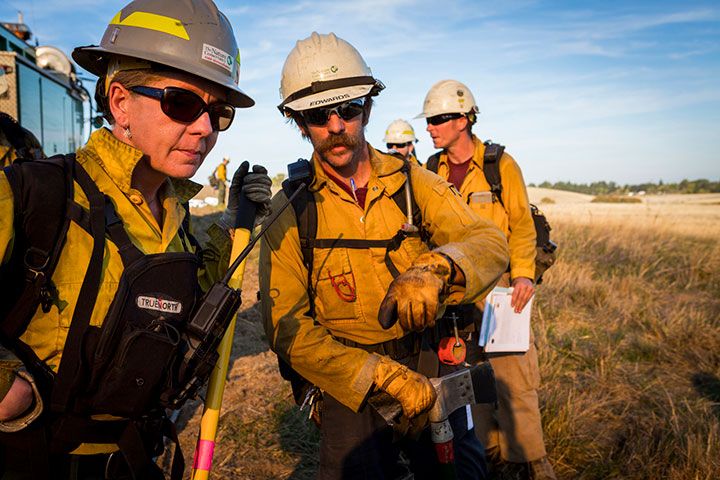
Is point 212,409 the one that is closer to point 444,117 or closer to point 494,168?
point 494,168

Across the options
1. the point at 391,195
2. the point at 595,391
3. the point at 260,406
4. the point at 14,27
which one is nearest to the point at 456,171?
the point at 391,195

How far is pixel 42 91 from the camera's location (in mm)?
6945

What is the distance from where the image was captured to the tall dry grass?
12.6 feet

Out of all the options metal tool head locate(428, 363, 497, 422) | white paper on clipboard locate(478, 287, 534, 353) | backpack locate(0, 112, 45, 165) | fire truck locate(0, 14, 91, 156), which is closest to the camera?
metal tool head locate(428, 363, 497, 422)

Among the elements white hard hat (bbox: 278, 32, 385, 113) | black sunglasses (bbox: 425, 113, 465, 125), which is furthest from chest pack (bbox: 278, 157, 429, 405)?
black sunglasses (bbox: 425, 113, 465, 125)

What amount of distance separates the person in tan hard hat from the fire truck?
4.82 m

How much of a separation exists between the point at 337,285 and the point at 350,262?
0.13m

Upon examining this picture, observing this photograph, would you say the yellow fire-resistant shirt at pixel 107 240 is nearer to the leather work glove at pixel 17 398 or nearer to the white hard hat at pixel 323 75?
the leather work glove at pixel 17 398

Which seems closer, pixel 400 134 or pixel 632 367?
pixel 632 367

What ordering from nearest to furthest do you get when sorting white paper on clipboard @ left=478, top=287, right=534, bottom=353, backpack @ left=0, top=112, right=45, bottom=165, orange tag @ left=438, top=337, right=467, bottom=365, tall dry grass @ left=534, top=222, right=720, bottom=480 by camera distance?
orange tag @ left=438, top=337, right=467, bottom=365 < backpack @ left=0, top=112, right=45, bottom=165 < tall dry grass @ left=534, top=222, right=720, bottom=480 < white paper on clipboard @ left=478, top=287, right=534, bottom=353

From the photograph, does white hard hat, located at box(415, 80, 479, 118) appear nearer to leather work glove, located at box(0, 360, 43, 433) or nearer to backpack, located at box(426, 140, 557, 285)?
backpack, located at box(426, 140, 557, 285)

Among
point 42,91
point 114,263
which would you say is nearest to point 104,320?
point 114,263

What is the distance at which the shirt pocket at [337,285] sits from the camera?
8.68ft

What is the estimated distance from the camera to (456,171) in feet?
15.4
